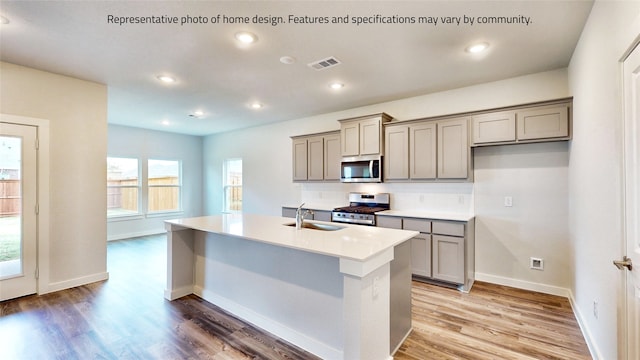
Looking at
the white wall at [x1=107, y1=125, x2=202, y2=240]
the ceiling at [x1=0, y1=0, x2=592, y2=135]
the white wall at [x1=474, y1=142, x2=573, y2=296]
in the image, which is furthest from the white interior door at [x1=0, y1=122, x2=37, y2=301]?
the white wall at [x1=474, y1=142, x2=573, y2=296]

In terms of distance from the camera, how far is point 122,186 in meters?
6.68

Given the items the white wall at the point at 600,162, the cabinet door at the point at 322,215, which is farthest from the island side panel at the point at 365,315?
the cabinet door at the point at 322,215

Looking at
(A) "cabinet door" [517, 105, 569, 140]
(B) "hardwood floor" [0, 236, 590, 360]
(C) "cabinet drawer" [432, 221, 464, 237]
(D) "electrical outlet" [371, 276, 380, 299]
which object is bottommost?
(B) "hardwood floor" [0, 236, 590, 360]

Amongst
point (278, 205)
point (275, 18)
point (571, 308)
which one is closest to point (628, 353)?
point (571, 308)

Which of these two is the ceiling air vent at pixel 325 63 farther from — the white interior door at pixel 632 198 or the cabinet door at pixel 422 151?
the white interior door at pixel 632 198

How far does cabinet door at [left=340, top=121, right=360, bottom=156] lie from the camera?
4.46 m

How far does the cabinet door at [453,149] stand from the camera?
3.60 meters

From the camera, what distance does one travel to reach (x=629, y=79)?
1.51 m

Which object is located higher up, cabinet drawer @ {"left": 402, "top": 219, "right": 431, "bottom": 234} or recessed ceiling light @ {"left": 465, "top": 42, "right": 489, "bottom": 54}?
recessed ceiling light @ {"left": 465, "top": 42, "right": 489, "bottom": 54}

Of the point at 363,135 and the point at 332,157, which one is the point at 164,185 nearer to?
the point at 332,157

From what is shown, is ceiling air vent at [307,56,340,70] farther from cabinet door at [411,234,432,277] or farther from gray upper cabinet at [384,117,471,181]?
cabinet door at [411,234,432,277]

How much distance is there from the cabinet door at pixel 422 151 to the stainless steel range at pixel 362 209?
0.73 metres

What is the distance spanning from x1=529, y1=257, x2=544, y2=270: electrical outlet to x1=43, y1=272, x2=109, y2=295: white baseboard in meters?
5.48

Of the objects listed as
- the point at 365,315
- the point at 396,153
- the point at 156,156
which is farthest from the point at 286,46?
the point at 156,156
